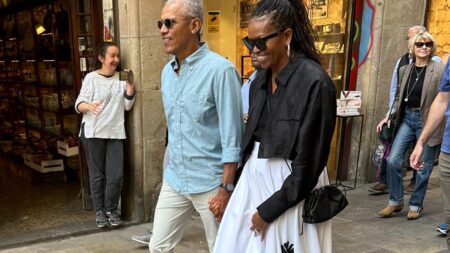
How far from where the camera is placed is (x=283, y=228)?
1976mm

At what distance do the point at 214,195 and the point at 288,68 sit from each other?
0.91 m

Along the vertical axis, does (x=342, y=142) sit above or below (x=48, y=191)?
above

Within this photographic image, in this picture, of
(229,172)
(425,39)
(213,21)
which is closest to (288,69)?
(229,172)

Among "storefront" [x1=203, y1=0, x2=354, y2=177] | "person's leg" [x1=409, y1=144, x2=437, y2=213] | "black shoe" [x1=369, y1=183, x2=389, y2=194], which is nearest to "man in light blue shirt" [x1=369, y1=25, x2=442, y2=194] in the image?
"black shoe" [x1=369, y1=183, x2=389, y2=194]

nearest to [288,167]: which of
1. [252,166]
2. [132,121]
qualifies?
[252,166]

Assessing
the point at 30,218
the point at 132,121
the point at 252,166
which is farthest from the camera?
the point at 30,218

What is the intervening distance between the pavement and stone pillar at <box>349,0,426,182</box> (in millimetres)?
1269

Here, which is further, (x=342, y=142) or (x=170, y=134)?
(x=342, y=142)

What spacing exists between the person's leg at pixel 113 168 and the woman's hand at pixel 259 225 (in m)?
2.62

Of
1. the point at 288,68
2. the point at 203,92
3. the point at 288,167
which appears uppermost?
the point at 288,68

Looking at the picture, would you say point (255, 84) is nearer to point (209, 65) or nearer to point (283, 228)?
point (209, 65)

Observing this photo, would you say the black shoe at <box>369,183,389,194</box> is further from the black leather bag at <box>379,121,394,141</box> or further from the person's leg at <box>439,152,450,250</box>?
the person's leg at <box>439,152,450,250</box>

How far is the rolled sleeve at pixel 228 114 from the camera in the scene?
2.41 m

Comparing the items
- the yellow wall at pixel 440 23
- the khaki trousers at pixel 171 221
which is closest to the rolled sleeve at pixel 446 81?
the khaki trousers at pixel 171 221
